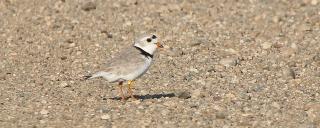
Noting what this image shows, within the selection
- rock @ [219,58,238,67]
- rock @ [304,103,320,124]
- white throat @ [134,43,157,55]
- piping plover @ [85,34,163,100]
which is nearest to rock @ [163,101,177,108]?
piping plover @ [85,34,163,100]

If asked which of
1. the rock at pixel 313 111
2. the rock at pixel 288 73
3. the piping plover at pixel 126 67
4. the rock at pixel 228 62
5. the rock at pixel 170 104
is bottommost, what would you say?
the rock at pixel 313 111

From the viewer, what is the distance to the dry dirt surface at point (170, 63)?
47.0 ft

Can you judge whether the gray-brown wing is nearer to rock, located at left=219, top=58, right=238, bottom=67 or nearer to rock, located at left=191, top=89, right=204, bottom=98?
rock, located at left=191, top=89, right=204, bottom=98

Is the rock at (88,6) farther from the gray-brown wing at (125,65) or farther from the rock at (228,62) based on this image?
the gray-brown wing at (125,65)

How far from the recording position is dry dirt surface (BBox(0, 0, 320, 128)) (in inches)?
564

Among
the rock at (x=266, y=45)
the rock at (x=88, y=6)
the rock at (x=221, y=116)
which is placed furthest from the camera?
the rock at (x=88, y=6)

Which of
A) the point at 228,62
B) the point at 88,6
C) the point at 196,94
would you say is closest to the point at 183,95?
the point at 196,94

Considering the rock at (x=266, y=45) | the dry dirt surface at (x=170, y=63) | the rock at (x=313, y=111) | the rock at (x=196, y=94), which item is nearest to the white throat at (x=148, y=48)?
the dry dirt surface at (x=170, y=63)

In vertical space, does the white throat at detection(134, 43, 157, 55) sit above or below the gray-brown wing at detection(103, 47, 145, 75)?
above

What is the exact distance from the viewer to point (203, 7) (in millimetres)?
24359

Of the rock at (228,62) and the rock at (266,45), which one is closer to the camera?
the rock at (228,62)

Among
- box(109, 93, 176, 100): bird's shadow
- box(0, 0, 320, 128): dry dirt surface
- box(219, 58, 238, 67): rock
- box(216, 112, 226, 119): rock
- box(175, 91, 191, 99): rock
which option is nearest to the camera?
box(216, 112, 226, 119): rock

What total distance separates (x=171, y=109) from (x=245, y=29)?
788 cm

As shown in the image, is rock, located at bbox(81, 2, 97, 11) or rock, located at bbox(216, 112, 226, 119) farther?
rock, located at bbox(81, 2, 97, 11)
